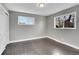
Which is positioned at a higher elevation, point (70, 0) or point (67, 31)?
point (70, 0)

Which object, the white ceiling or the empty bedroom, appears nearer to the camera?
the white ceiling

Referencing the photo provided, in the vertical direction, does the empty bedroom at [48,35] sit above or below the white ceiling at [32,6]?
below

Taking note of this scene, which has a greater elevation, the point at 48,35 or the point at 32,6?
the point at 32,6

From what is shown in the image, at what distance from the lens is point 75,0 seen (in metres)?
0.65

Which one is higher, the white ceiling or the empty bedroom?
the white ceiling

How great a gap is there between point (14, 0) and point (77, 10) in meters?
2.06

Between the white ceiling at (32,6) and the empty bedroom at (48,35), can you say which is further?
the empty bedroom at (48,35)

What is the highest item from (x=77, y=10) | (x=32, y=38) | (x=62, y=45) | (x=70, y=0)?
(x=77, y=10)

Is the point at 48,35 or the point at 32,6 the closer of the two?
the point at 32,6
